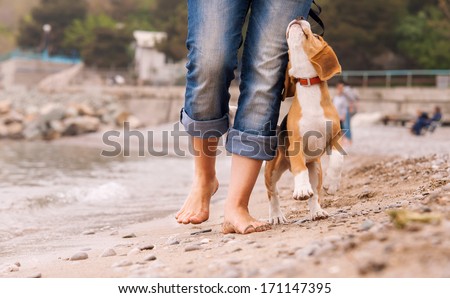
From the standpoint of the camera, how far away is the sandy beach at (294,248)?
1.81 metres

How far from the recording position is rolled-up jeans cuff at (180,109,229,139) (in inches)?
125

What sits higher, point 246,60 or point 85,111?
point 246,60

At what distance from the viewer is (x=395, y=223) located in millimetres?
2102

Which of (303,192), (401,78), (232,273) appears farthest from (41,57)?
(232,273)

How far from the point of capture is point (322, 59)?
123 inches

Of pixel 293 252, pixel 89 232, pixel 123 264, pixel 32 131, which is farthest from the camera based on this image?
pixel 32 131

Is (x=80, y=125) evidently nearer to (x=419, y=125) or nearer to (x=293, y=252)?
(x=419, y=125)

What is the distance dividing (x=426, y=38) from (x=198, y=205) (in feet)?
86.2

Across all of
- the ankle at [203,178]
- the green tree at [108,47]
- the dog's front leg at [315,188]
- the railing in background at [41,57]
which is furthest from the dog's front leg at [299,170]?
the railing in background at [41,57]

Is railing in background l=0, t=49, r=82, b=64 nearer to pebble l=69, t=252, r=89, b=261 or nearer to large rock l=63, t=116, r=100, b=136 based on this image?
large rock l=63, t=116, r=100, b=136

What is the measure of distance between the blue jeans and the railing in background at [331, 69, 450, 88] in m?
20.8

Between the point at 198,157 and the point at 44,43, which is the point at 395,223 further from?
the point at 44,43

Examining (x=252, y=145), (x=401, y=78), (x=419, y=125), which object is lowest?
(x=419, y=125)

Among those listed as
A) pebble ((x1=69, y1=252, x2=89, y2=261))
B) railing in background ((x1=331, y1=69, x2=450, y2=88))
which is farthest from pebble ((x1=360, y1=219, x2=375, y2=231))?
railing in background ((x1=331, y1=69, x2=450, y2=88))
